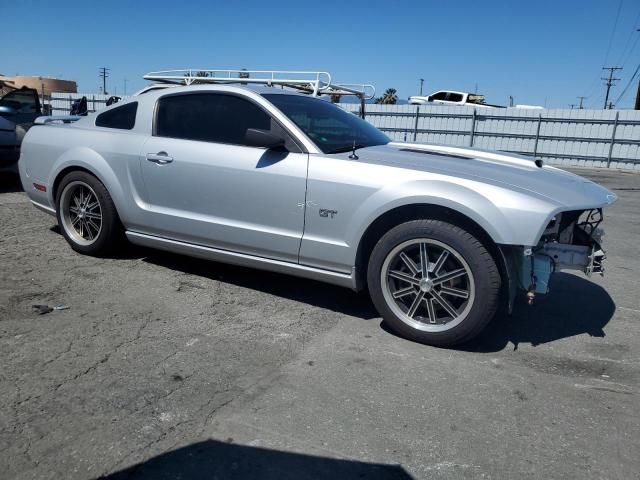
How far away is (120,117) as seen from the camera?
4.73 m

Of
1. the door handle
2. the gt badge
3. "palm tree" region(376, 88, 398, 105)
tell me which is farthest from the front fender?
"palm tree" region(376, 88, 398, 105)

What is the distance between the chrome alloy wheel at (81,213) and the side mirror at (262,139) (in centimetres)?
181

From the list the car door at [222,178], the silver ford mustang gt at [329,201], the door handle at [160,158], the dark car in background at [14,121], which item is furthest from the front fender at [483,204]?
the dark car in background at [14,121]

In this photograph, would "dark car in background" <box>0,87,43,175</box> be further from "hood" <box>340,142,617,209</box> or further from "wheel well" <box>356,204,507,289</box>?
"wheel well" <box>356,204,507,289</box>

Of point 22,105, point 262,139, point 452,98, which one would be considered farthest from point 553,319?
point 452,98

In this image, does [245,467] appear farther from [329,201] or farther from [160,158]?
[160,158]

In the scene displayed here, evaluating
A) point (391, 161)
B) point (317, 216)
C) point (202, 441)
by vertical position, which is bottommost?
point (202, 441)

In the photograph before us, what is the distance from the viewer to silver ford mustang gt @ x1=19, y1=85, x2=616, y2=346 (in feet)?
10.8

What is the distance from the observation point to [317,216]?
145 inches

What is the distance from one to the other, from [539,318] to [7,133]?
7972 mm

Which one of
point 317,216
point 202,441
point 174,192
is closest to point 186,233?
point 174,192

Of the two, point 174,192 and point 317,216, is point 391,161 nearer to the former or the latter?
point 317,216

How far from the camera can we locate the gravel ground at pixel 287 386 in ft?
7.42

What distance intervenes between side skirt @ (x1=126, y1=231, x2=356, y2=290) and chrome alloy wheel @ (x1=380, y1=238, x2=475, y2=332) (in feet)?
1.01
